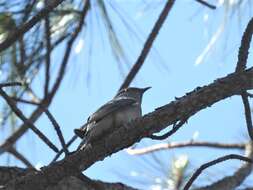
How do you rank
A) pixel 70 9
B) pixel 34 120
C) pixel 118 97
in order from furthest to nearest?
pixel 70 9
pixel 34 120
pixel 118 97

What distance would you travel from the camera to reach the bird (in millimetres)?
2041

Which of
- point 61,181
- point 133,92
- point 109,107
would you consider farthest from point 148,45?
point 61,181

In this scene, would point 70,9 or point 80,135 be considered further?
point 70,9

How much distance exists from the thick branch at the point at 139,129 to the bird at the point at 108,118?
6.7 inches

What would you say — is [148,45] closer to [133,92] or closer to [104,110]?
[133,92]

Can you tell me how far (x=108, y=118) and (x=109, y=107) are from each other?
0.08 meters

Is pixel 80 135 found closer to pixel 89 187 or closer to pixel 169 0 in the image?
pixel 89 187

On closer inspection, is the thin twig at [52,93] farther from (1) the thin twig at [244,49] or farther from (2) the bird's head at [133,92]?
(1) the thin twig at [244,49]

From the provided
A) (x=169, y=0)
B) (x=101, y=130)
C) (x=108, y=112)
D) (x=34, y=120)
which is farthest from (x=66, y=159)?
(x=169, y=0)

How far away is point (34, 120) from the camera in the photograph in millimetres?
2727

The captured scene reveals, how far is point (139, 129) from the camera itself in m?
1.72

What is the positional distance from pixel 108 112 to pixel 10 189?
23.5 inches

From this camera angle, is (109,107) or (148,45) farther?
(148,45)

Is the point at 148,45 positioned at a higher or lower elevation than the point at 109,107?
higher
